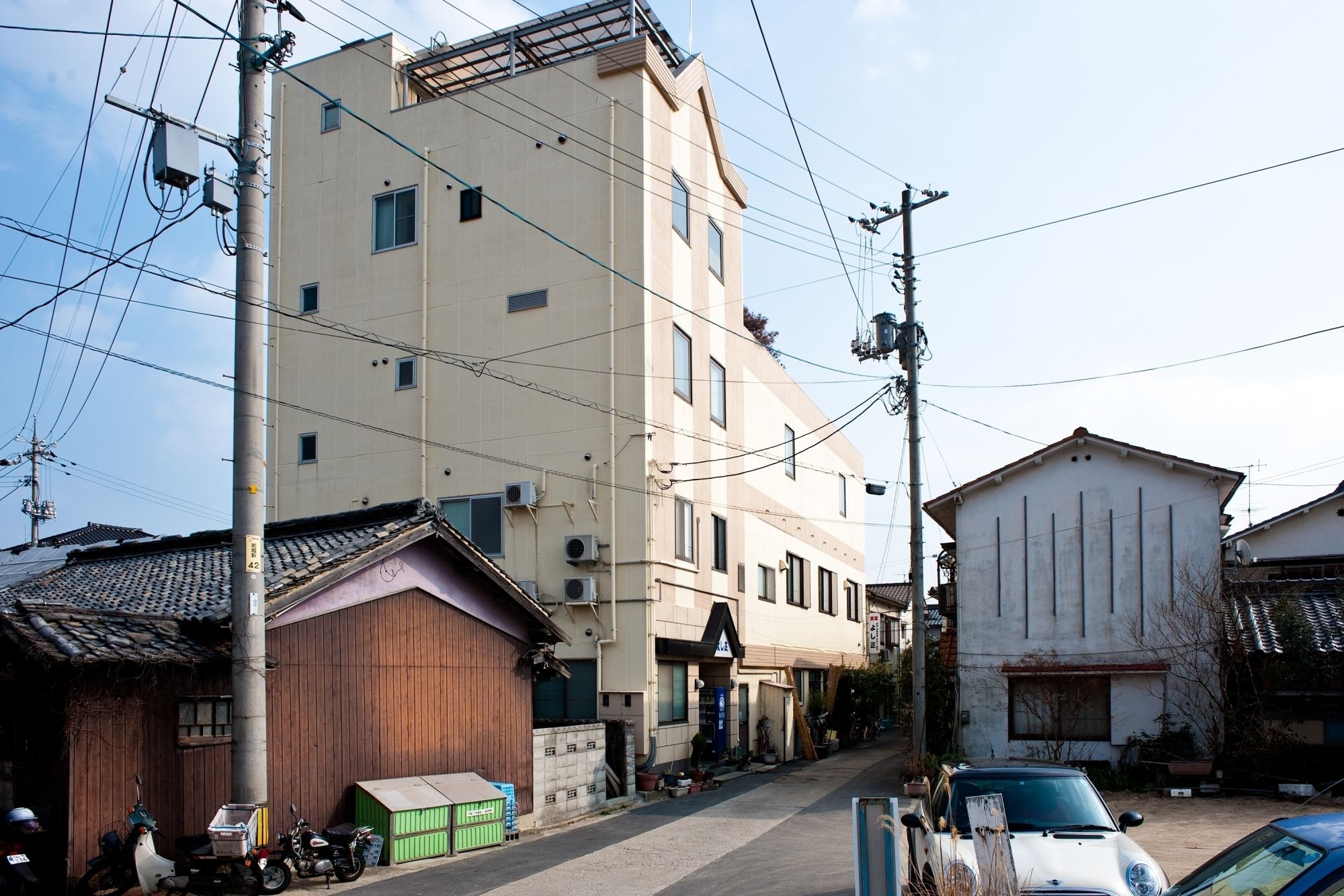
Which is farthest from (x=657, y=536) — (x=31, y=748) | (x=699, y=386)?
(x=31, y=748)

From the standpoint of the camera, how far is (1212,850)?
13.3 metres

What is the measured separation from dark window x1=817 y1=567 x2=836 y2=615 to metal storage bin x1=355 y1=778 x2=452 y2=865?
2307 cm

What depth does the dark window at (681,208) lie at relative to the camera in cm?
2369

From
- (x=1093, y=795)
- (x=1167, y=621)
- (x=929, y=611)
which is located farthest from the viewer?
(x=929, y=611)

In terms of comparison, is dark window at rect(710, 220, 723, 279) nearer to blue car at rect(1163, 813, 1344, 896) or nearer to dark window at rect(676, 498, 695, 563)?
dark window at rect(676, 498, 695, 563)

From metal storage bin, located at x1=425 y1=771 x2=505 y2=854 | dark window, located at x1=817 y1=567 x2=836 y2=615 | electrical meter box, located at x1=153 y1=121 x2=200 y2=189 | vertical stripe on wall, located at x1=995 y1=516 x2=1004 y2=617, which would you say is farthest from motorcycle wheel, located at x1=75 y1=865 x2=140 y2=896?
dark window, located at x1=817 y1=567 x2=836 y2=615

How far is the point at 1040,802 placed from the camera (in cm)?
964

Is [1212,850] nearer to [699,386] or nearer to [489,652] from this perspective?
[489,652]

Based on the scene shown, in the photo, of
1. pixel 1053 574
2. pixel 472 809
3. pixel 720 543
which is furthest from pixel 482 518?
pixel 1053 574

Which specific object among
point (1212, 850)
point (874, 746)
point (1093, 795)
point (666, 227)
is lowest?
point (874, 746)

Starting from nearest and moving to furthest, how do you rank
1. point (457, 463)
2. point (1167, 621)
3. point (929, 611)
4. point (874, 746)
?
point (1167, 621) < point (457, 463) < point (874, 746) < point (929, 611)

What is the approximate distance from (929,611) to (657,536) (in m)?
34.8

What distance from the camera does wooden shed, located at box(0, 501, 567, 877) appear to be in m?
10.6

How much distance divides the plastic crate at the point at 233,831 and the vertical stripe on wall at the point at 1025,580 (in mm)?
15785
